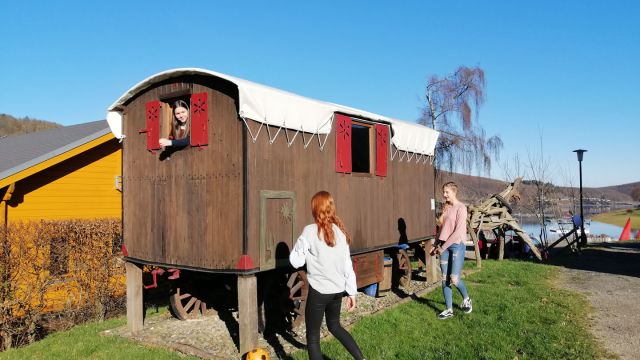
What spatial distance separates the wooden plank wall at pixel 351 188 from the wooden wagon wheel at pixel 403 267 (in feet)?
1.43

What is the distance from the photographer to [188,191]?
250 inches

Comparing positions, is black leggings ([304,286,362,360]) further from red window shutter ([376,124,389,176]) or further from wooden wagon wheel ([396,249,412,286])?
wooden wagon wheel ([396,249,412,286])

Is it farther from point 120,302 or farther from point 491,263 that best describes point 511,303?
point 120,302

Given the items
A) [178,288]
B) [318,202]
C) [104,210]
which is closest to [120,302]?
[178,288]

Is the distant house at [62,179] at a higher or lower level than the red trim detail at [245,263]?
higher

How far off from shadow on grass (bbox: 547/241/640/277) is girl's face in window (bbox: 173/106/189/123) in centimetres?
1155

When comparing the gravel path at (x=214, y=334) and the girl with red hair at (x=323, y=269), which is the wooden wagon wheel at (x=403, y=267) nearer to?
the gravel path at (x=214, y=334)

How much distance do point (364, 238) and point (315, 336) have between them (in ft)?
12.7

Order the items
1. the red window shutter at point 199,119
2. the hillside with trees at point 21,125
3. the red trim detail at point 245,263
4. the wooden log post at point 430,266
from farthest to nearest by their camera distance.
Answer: the hillside with trees at point 21,125 → the wooden log post at point 430,266 → the red window shutter at point 199,119 → the red trim detail at point 245,263

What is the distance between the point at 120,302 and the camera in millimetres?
8758

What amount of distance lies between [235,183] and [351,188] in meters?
2.59

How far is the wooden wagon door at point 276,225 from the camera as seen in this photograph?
5.96 metres

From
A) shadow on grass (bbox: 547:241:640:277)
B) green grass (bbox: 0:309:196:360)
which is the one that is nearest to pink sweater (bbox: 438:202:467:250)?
green grass (bbox: 0:309:196:360)

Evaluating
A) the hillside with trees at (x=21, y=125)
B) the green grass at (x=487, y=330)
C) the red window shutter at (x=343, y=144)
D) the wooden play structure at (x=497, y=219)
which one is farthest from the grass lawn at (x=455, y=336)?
the hillside with trees at (x=21, y=125)
